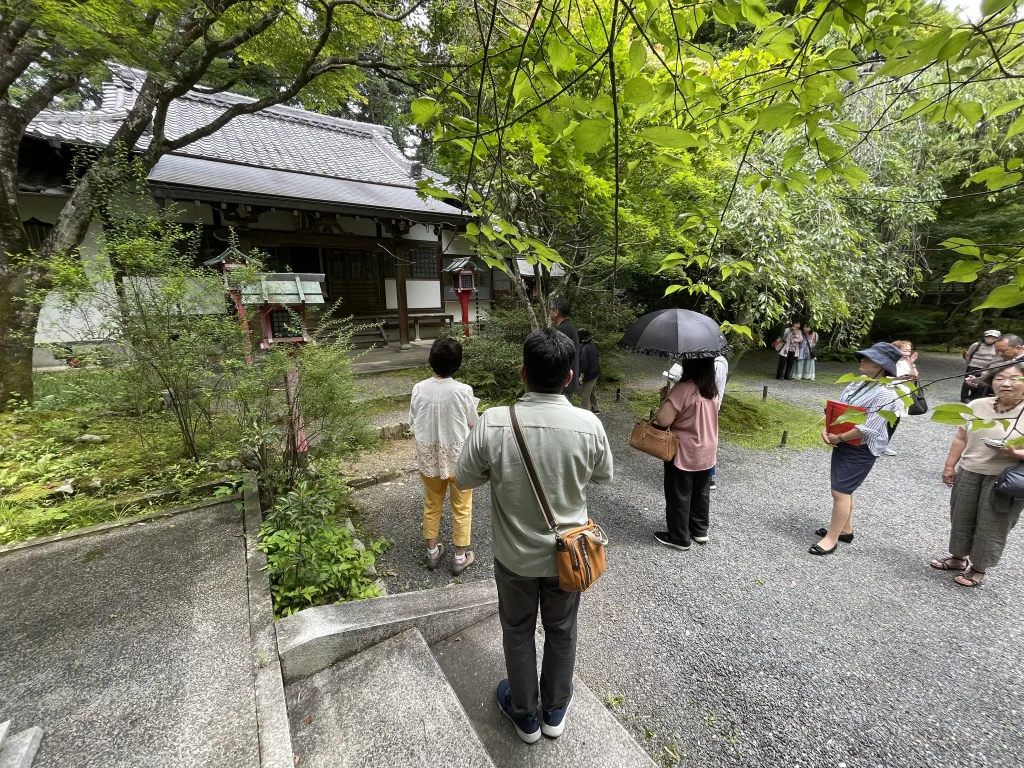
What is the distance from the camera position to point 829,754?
1978 mm

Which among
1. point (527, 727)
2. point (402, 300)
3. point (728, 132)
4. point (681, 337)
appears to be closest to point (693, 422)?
point (681, 337)

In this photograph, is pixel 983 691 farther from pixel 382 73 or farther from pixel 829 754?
pixel 382 73

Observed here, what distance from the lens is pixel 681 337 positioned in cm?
324

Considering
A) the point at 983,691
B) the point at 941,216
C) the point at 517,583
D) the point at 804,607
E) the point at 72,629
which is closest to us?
the point at 517,583

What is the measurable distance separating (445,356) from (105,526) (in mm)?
2785

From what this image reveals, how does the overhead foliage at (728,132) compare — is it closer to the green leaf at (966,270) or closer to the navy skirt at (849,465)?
the green leaf at (966,270)

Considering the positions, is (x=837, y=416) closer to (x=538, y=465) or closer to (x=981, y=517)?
(x=981, y=517)

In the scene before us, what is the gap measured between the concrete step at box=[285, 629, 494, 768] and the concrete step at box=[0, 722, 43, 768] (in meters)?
0.87

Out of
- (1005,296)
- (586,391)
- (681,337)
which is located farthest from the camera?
(586,391)

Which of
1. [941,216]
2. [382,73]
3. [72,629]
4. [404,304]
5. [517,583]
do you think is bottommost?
[72,629]

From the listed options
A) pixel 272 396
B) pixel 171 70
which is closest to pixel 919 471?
pixel 272 396

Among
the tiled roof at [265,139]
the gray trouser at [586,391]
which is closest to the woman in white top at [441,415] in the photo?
the gray trouser at [586,391]

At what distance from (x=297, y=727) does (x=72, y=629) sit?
1.41 metres

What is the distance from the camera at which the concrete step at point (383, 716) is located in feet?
5.58
